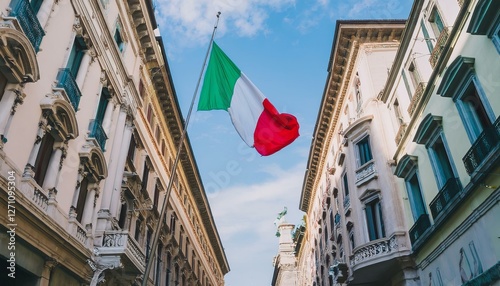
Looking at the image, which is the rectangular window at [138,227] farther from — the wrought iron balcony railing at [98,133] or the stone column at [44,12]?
the stone column at [44,12]

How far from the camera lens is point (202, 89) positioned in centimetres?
1347

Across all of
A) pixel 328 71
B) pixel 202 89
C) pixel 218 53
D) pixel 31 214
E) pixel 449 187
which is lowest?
pixel 31 214

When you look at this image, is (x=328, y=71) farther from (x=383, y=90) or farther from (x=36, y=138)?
(x=36, y=138)

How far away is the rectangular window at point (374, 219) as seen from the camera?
21281 millimetres

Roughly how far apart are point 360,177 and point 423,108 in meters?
6.76

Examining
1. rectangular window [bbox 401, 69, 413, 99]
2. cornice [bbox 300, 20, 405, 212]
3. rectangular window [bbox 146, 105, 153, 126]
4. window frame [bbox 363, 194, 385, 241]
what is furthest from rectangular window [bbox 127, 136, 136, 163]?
cornice [bbox 300, 20, 405, 212]

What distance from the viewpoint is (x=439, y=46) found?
1598 centimetres

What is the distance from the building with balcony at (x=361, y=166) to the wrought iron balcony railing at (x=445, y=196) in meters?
3.46

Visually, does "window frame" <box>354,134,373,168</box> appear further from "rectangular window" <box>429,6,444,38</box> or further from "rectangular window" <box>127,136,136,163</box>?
"rectangular window" <box>127,136,136,163</box>

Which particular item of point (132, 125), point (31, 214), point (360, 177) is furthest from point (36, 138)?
point (360, 177)

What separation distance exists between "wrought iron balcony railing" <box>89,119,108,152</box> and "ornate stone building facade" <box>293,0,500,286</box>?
43.7 feet

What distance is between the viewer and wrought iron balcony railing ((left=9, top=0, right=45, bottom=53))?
9945 millimetres

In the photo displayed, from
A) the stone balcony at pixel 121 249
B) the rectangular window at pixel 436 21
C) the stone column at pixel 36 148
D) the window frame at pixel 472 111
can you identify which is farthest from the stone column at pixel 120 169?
the rectangular window at pixel 436 21

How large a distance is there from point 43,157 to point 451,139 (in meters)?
14.4
